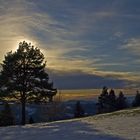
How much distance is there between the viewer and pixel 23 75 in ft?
158

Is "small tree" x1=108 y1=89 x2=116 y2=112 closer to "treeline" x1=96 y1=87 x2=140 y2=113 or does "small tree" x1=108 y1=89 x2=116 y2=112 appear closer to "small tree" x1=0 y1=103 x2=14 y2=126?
"treeline" x1=96 y1=87 x2=140 y2=113

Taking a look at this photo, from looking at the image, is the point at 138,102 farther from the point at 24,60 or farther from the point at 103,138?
the point at 103,138

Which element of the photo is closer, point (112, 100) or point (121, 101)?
point (112, 100)

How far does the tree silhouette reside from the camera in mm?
48094

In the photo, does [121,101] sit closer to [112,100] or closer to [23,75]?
[112,100]

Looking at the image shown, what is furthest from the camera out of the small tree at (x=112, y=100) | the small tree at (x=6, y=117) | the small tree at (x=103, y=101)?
the small tree at (x=103, y=101)

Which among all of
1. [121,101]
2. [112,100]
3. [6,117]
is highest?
[112,100]

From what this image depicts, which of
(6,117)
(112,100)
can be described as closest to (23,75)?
(6,117)

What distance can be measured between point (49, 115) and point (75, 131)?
4940cm

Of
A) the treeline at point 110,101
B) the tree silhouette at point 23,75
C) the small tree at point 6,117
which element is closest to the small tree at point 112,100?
the treeline at point 110,101

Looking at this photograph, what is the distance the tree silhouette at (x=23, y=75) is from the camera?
48094 mm

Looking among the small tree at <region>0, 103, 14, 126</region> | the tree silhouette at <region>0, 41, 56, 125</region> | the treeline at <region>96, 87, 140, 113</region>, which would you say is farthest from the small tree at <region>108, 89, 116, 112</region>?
the tree silhouette at <region>0, 41, 56, 125</region>

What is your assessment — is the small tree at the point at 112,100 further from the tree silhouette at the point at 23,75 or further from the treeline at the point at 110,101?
the tree silhouette at the point at 23,75

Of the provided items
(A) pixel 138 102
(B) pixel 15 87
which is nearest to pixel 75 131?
(B) pixel 15 87
